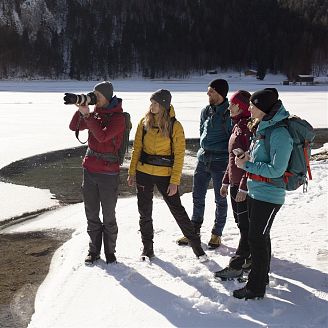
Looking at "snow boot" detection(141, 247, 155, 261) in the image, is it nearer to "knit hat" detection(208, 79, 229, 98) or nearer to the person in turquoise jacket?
the person in turquoise jacket

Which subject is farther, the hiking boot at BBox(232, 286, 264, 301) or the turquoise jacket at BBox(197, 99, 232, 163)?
the turquoise jacket at BBox(197, 99, 232, 163)

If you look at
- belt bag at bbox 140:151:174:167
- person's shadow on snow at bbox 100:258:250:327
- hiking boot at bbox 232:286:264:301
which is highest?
belt bag at bbox 140:151:174:167

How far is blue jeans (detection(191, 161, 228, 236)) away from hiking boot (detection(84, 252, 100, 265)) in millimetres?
1134

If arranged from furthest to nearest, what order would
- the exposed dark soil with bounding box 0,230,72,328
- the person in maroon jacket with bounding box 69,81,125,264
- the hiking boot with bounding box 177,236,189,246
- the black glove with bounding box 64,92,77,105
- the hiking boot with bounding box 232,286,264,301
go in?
the hiking boot with bounding box 177,236,189,246 → the person in maroon jacket with bounding box 69,81,125,264 → the exposed dark soil with bounding box 0,230,72,328 → the black glove with bounding box 64,92,77,105 → the hiking boot with bounding box 232,286,264,301

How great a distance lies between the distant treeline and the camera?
2443 inches

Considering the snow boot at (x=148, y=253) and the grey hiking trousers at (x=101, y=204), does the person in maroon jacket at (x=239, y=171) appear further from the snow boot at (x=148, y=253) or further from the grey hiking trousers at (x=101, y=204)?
the grey hiking trousers at (x=101, y=204)

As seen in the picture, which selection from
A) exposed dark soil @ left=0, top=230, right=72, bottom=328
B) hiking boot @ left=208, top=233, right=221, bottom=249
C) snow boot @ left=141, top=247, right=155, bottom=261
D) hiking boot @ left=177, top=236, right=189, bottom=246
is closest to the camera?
exposed dark soil @ left=0, top=230, right=72, bottom=328

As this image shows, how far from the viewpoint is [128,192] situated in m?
8.62

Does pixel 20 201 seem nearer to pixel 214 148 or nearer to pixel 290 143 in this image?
pixel 214 148

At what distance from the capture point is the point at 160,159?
4535mm

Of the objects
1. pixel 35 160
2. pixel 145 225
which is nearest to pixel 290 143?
pixel 145 225

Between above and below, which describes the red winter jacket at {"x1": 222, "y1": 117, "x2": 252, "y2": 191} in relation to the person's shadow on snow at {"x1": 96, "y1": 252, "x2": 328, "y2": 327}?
above

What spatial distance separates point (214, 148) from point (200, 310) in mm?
1700

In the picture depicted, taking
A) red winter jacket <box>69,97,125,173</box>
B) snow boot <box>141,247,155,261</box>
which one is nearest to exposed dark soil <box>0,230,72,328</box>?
snow boot <box>141,247,155,261</box>
